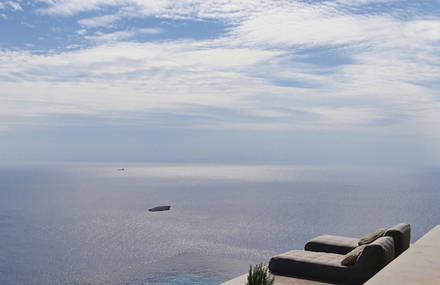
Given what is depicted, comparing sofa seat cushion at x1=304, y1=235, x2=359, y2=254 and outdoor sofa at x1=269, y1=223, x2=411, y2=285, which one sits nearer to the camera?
outdoor sofa at x1=269, y1=223, x2=411, y2=285

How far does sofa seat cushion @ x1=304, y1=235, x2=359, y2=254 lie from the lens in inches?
369

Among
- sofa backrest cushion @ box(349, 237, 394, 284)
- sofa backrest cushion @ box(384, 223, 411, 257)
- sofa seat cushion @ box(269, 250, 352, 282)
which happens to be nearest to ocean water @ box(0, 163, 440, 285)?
sofa seat cushion @ box(269, 250, 352, 282)

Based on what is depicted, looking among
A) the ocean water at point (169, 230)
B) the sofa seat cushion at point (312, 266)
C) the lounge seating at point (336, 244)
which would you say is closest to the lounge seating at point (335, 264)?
the sofa seat cushion at point (312, 266)

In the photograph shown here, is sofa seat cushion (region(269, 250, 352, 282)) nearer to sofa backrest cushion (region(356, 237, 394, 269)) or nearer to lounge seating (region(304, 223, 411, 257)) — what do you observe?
sofa backrest cushion (region(356, 237, 394, 269))

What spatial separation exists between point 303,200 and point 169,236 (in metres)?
39.0

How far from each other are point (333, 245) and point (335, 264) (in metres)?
1.57

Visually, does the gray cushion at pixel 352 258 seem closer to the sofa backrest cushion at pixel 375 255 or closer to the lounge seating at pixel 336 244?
the sofa backrest cushion at pixel 375 255

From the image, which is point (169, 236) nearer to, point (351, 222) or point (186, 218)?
point (186, 218)

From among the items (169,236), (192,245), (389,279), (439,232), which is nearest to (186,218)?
(169,236)

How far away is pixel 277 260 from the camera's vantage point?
852cm

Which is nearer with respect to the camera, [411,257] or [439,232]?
[411,257]

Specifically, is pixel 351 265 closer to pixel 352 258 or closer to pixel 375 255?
pixel 352 258

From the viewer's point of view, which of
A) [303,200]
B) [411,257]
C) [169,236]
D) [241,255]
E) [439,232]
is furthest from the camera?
[303,200]

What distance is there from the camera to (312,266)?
8.13 metres
